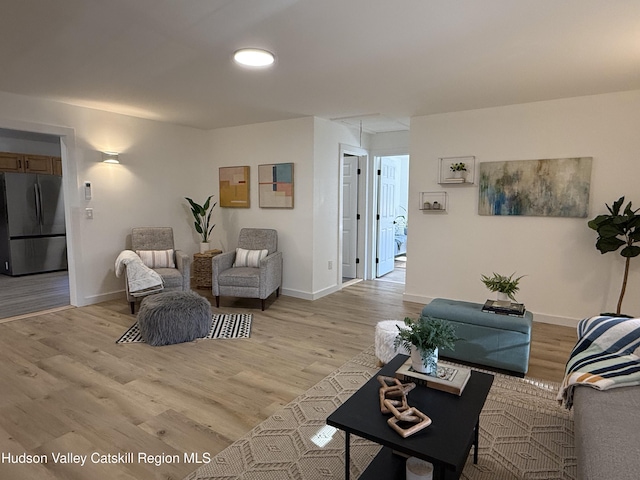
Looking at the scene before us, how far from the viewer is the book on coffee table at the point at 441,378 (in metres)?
1.79

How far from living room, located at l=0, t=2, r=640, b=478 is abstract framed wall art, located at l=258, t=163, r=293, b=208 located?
11 centimetres

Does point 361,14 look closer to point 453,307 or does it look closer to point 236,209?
point 453,307

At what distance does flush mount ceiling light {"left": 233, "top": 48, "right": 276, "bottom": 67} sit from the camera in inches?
104

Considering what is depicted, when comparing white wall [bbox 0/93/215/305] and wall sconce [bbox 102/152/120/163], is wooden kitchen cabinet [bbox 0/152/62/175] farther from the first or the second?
wall sconce [bbox 102/152/120/163]

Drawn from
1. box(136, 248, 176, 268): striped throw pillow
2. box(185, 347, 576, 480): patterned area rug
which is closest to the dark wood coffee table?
box(185, 347, 576, 480): patterned area rug

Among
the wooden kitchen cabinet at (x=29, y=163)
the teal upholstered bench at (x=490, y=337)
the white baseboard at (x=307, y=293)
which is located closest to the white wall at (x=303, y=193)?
the white baseboard at (x=307, y=293)

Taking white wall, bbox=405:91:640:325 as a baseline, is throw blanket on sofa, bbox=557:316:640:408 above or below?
below

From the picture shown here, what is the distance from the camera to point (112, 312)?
173 inches

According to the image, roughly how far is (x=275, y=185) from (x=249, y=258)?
108cm

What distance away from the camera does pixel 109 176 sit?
4.81 m

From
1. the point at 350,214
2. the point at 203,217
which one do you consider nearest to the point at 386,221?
the point at 350,214

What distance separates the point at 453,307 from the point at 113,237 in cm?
418

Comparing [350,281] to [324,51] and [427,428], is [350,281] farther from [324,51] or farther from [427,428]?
[427,428]

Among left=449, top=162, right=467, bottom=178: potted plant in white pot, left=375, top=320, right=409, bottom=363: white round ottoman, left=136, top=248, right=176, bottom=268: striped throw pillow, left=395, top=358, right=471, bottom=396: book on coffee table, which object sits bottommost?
left=375, top=320, right=409, bottom=363: white round ottoman
